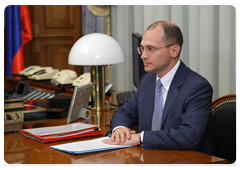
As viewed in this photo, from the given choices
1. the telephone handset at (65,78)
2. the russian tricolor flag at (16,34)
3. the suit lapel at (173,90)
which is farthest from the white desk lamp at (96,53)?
the russian tricolor flag at (16,34)

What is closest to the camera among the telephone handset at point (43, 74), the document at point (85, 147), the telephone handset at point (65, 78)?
the document at point (85, 147)

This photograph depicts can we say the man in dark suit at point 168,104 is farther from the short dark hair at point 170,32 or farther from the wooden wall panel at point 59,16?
the wooden wall panel at point 59,16

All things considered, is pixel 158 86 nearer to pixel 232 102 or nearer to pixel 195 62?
pixel 232 102

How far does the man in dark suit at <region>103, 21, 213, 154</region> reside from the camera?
142 cm

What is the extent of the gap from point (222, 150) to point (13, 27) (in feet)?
12.9

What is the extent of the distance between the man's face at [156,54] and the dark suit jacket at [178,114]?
0.09 meters

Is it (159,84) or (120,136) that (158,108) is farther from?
(120,136)

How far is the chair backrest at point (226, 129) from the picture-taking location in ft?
5.49

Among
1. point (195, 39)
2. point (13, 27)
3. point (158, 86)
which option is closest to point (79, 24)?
point (13, 27)

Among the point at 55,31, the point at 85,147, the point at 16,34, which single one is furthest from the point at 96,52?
the point at 16,34

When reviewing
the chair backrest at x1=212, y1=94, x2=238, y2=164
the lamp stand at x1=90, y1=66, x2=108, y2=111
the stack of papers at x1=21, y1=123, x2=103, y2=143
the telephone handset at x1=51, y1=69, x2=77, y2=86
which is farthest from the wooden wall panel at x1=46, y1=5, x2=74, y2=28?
the chair backrest at x1=212, y1=94, x2=238, y2=164

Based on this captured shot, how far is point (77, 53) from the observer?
7.25 feet

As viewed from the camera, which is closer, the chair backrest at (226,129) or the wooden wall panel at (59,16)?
the chair backrest at (226,129)

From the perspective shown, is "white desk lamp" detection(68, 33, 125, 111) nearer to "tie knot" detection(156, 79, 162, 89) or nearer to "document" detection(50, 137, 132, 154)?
"tie knot" detection(156, 79, 162, 89)
